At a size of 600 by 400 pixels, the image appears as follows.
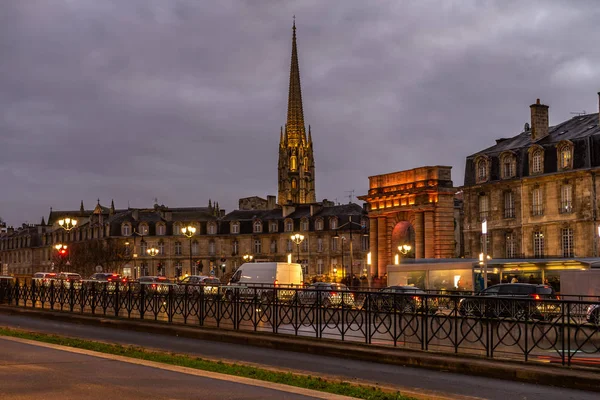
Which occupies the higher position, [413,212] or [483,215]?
[413,212]

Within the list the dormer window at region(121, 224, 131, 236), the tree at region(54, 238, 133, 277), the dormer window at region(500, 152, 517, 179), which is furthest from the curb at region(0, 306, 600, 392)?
the dormer window at region(121, 224, 131, 236)

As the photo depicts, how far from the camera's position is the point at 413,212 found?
71.5m

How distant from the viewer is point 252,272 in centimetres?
4819

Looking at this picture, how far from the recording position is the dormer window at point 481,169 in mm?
63906

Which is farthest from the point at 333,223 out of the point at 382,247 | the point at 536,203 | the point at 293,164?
the point at 293,164

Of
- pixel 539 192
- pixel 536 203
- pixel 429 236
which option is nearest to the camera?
pixel 539 192

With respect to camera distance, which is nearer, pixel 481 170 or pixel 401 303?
pixel 401 303

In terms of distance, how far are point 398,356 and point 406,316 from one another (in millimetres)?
2540

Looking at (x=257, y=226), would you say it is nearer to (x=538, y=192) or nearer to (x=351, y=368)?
(x=538, y=192)

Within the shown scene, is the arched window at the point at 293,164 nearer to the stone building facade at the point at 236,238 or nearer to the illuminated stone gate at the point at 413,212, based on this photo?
Result: the stone building facade at the point at 236,238

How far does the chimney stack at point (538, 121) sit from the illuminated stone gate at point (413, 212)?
32.9ft

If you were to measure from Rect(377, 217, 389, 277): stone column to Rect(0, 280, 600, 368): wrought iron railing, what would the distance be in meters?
43.9

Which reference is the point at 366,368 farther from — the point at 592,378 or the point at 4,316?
the point at 4,316

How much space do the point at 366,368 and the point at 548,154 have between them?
145ft
